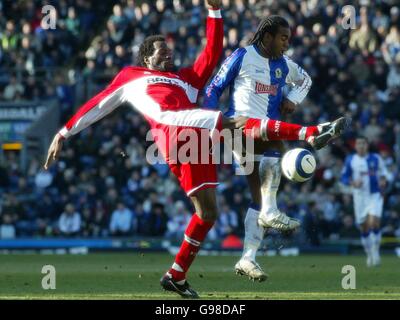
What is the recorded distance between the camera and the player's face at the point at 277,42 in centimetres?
1241

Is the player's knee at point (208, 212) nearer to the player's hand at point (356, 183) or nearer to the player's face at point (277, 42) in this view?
the player's face at point (277, 42)

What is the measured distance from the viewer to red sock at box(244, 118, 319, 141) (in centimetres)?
1080

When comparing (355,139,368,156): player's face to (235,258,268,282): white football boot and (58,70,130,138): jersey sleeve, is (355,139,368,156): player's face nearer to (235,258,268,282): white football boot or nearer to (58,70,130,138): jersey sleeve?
(235,258,268,282): white football boot

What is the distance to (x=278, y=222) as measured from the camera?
1191 centimetres

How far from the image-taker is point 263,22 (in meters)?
12.5

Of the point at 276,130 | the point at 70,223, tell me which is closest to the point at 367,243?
the point at 70,223

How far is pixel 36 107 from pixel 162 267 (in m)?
10.8

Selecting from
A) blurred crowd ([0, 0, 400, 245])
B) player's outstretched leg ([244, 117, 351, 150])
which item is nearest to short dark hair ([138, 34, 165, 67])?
player's outstretched leg ([244, 117, 351, 150])

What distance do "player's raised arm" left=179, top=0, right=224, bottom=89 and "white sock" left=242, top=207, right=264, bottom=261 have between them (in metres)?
1.60

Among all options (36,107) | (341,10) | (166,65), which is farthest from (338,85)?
(166,65)

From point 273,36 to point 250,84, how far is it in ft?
1.91

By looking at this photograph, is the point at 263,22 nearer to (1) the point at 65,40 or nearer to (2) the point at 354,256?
(2) the point at 354,256
